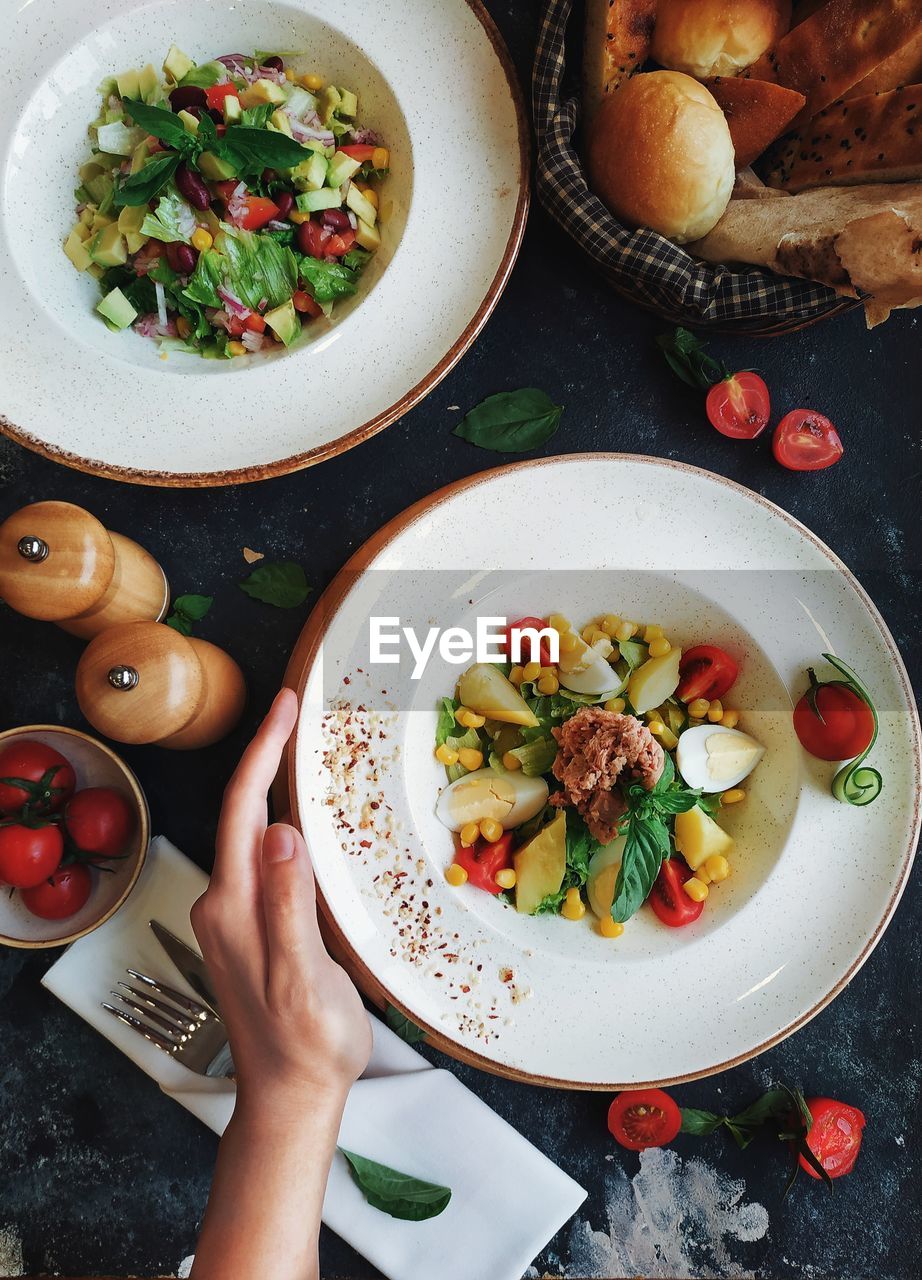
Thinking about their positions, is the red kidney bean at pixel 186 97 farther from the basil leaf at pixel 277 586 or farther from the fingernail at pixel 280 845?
the fingernail at pixel 280 845

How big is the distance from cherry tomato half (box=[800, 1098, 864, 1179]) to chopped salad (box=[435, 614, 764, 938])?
54 cm

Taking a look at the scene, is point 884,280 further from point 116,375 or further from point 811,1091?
point 811,1091

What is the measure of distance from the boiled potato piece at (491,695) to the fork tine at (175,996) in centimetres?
76

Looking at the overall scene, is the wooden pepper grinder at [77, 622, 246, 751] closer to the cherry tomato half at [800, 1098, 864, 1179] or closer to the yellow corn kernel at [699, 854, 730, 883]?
the yellow corn kernel at [699, 854, 730, 883]

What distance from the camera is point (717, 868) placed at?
1.83 meters

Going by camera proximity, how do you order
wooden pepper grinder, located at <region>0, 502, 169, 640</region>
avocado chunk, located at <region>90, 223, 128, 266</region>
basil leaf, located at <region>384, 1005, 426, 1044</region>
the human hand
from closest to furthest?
the human hand → wooden pepper grinder, located at <region>0, 502, 169, 640</region> → avocado chunk, located at <region>90, 223, 128, 266</region> → basil leaf, located at <region>384, 1005, 426, 1044</region>

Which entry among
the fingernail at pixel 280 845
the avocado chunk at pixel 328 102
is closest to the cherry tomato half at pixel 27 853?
the fingernail at pixel 280 845

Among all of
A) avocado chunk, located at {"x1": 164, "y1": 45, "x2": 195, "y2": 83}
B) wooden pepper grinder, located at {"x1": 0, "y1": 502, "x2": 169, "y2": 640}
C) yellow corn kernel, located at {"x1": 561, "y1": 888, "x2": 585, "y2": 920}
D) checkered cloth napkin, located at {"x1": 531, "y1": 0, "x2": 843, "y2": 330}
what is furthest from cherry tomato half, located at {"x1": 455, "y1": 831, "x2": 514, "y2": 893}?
avocado chunk, located at {"x1": 164, "y1": 45, "x2": 195, "y2": 83}

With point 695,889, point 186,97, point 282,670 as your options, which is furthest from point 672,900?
point 186,97

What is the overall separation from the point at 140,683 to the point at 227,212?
900mm

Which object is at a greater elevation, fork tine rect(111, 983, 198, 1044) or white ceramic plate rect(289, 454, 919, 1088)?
white ceramic plate rect(289, 454, 919, 1088)

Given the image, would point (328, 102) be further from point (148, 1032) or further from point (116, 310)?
point (148, 1032)

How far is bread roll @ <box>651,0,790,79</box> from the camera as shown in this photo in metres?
1.69

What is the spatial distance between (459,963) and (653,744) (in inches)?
20.5
